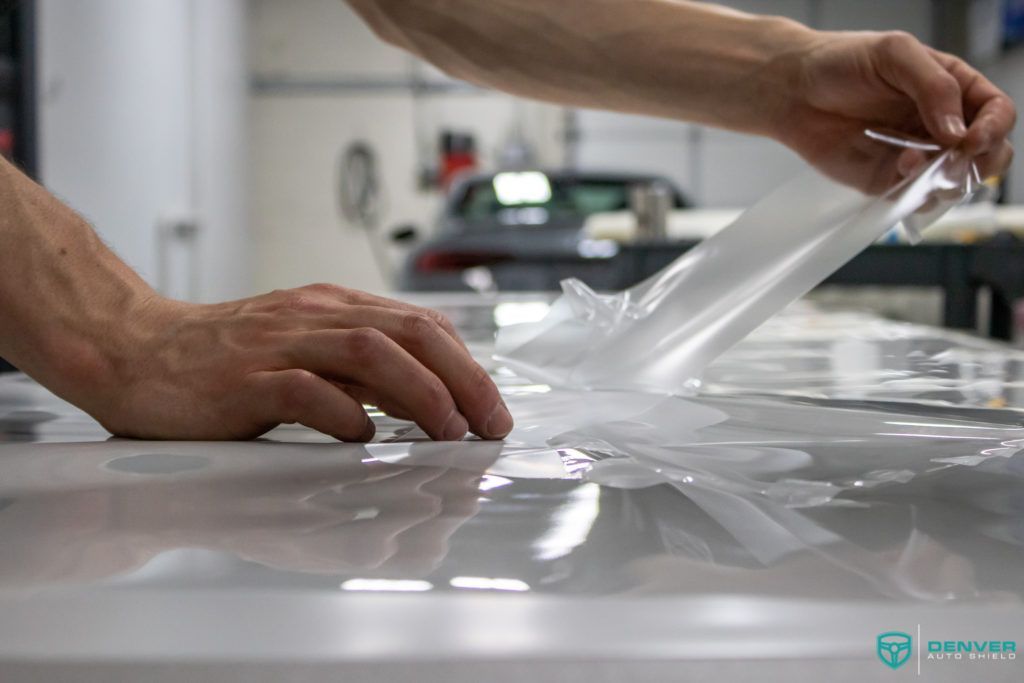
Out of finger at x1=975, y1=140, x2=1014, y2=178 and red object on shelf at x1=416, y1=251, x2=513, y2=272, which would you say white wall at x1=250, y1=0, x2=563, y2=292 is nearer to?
red object on shelf at x1=416, y1=251, x2=513, y2=272

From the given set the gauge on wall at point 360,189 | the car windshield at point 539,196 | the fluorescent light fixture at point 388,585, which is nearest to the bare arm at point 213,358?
the fluorescent light fixture at point 388,585

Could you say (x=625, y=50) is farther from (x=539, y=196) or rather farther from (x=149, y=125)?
(x=149, y=125)

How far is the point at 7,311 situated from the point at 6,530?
0.77ft

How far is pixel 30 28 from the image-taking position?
3002mm

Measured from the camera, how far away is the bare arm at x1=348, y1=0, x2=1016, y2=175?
40.4 inches

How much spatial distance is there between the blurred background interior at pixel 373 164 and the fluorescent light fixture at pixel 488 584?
809mm

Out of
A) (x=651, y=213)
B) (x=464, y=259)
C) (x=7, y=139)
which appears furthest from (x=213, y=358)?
(x=464, y=259)

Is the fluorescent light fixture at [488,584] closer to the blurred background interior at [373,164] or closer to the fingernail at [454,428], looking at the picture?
the fingernail at [454,428]

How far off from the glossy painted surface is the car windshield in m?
3.45

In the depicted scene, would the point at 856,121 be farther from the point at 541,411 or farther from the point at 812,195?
the point at 541,411

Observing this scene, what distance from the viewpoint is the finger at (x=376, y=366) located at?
0.59 metres

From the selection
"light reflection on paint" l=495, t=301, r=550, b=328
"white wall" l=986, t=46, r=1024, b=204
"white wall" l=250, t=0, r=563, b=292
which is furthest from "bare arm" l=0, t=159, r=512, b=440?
"white wall" l=250, t=0, r=563, b=292

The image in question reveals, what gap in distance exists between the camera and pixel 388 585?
35cm

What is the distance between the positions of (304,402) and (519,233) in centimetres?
316
